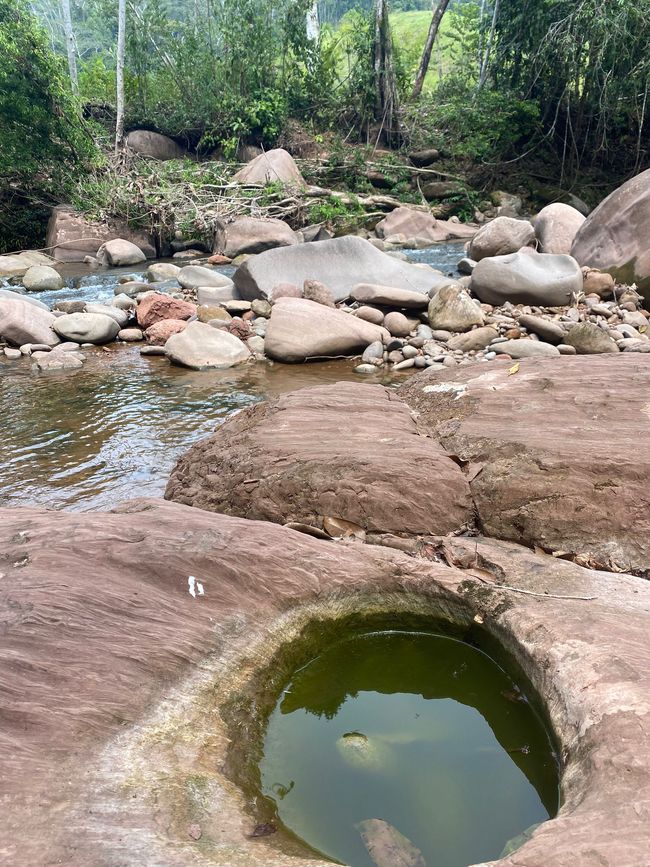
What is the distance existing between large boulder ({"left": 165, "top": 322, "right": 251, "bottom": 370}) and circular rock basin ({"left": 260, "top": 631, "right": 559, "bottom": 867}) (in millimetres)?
6340

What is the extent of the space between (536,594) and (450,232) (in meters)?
16.6

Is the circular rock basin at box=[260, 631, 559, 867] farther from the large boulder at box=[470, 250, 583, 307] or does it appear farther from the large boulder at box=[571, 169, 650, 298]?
the large boulder at box=[571, 169, 650, 298]

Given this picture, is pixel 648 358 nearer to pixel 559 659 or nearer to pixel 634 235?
pixel 559 659

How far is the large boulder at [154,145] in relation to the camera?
23781mm

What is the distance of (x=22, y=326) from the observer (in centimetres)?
960

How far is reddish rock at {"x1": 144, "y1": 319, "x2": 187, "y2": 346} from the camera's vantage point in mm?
9570

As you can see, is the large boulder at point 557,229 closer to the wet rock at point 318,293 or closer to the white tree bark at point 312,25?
the wet rock at point 318,293

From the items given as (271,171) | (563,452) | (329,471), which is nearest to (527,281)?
(563,452)

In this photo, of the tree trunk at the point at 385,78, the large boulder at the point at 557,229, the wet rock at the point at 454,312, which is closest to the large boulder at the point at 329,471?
the wet rock at the point at 454,312

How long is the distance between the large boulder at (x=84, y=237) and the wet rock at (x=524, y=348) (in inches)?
443

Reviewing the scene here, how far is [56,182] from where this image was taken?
17.6 meters

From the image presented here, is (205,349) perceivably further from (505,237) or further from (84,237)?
(84,237)

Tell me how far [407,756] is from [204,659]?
2.53 feet

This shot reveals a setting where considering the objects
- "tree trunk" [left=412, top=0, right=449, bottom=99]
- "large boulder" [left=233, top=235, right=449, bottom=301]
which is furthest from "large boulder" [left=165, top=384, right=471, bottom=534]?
"tree trunk" [left=412, top=0, right=449, bottom=99]
